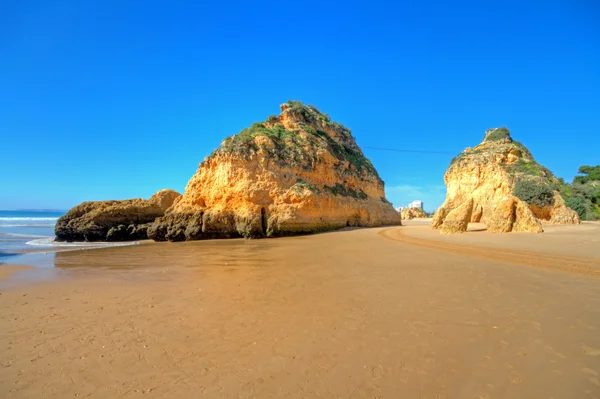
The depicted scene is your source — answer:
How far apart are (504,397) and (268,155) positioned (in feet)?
59.1

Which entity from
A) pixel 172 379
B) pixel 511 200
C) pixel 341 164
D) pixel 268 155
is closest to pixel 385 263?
pixel 172 379

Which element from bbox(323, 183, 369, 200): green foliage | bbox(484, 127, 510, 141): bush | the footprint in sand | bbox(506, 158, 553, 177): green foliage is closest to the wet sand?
the footprint in sand

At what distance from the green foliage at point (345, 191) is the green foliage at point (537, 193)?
1048 centimetres

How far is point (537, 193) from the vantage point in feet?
66.8

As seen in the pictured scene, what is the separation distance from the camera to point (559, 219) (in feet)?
65.0

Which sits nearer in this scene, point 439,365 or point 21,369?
point 439,365

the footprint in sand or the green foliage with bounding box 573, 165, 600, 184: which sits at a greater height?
the green foliage with bounding box 573, 165, 600, 184

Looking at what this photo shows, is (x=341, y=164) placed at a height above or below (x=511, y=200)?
above

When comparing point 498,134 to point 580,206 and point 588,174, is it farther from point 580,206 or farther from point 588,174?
point 588,174

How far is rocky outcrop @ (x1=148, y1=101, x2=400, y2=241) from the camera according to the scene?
18.5 meters

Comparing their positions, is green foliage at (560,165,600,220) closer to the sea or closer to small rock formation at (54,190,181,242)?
small rock formation at (54,190,181,242)

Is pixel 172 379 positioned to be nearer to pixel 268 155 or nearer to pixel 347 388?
pixel 347 388

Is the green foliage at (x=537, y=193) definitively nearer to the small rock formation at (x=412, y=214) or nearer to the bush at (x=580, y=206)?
the bush at (x=580, y=206)

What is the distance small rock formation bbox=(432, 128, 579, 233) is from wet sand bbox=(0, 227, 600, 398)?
7768 mm
